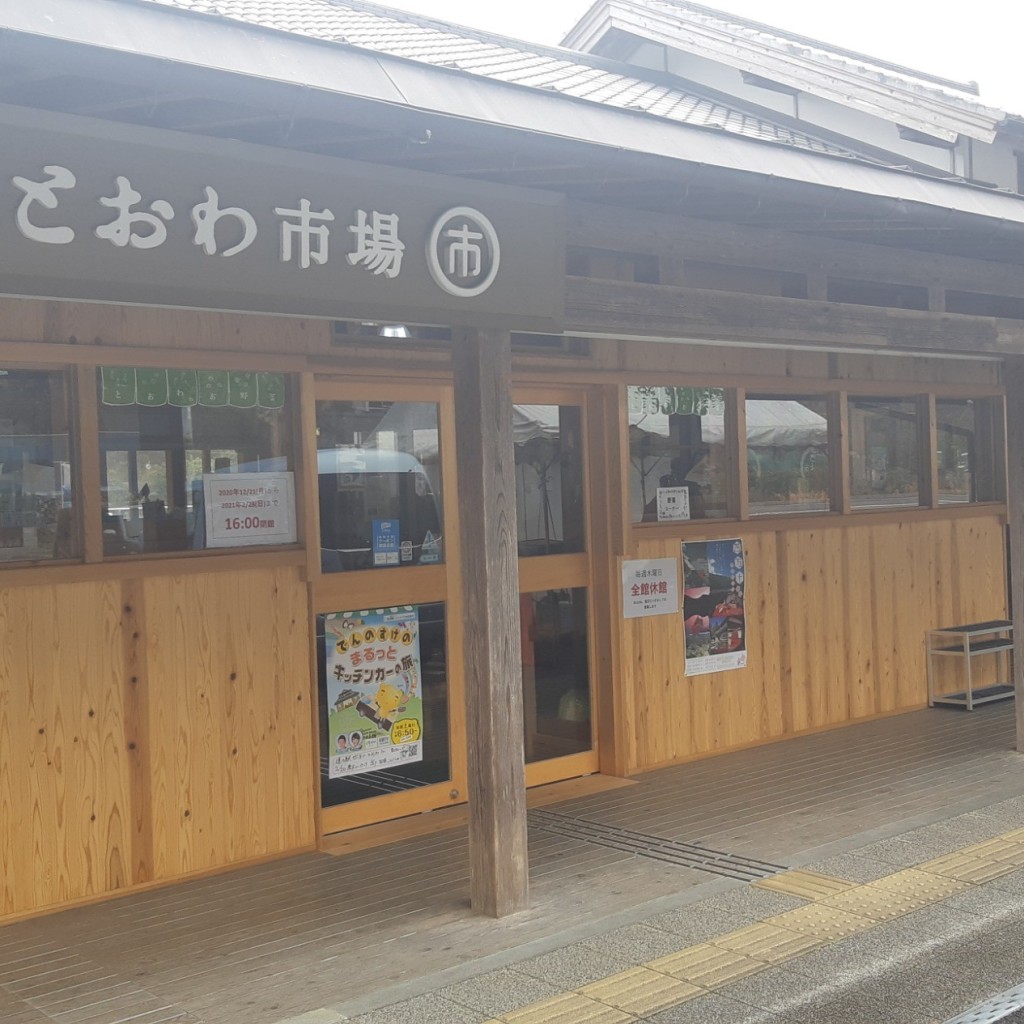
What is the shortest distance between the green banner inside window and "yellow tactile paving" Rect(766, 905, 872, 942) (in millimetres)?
3349

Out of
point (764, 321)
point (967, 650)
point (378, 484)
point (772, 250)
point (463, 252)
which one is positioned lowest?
point (967, 650)

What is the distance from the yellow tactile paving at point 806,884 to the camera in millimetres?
5574

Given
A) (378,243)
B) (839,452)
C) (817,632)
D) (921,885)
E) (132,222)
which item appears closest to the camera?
(132,222)

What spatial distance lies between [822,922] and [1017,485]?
12.2 ft

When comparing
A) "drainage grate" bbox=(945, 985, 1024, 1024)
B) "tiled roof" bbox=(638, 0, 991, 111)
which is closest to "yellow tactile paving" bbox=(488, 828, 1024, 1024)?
"drainage grate" bbox=(945, 985, 1024, 1024)

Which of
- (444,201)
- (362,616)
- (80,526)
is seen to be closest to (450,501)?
(362,616)

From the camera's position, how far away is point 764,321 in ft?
20.0

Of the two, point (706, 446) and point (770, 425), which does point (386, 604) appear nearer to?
point (706, 446)

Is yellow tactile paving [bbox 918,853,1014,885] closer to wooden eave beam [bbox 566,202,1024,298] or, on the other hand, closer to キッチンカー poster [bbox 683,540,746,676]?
キッチンカー poster [bbox 683,540,746,676]

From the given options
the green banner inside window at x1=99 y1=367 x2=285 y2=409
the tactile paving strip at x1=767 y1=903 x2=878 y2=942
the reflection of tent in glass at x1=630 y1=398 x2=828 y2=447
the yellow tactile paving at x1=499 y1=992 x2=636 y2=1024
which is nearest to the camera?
the yellow tactile paving at x1=499 y1=992 x2=636 y2=1024

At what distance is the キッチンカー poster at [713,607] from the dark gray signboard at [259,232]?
3.55 m

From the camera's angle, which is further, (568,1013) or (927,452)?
(927,452)

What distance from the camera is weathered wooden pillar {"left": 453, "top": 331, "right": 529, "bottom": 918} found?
5.24 m

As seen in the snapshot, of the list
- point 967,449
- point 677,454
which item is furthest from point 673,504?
point 967,449
